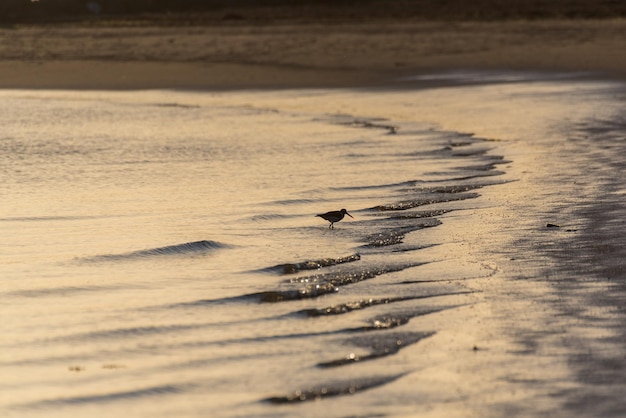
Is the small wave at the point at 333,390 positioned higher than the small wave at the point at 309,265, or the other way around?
the small wave at the point at 333,390

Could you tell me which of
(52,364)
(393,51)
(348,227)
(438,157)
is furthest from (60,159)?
(393,51)

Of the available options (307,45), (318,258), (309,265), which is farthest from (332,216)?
(307,45)

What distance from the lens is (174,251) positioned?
26.9ft

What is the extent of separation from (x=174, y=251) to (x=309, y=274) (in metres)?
1.11

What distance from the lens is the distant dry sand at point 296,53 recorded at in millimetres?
25719

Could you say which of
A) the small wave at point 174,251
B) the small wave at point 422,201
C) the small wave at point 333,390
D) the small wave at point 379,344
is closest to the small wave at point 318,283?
the small wave at point 379,344

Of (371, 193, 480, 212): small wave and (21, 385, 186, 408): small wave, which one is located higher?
(21, 385, 186, 408): small wave

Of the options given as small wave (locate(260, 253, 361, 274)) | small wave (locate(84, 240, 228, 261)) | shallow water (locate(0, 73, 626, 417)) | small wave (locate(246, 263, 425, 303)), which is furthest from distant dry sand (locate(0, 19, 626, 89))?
small wave (locate(246, 263, 425, 303))

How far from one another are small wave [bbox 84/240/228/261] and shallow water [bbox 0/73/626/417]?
0.03m

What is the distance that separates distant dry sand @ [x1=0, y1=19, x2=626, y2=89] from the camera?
1013 inches

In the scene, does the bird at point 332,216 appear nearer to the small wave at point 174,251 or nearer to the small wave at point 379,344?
the small wave at point 174,251

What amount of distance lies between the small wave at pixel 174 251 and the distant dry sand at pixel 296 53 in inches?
617

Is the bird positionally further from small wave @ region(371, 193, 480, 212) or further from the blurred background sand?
the blurred background sand

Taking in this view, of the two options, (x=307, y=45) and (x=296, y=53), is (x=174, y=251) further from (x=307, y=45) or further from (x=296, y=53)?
(x=307, y=45)
